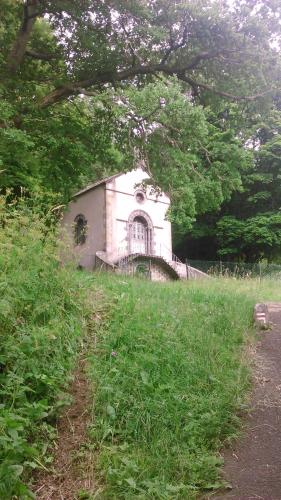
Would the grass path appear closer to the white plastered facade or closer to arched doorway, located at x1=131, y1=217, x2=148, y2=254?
the white plastered facade

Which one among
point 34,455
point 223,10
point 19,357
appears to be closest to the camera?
point 34,455

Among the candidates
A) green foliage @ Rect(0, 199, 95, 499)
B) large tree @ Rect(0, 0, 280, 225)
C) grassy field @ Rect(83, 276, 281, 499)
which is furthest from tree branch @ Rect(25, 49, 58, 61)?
grassy field @ Rect(83, 276, 281, 499)

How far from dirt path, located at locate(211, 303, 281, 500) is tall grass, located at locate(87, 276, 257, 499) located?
0.51 ft

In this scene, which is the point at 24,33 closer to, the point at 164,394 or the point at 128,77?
the point at 128,77

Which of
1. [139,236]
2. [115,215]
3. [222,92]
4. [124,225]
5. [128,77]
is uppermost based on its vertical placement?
[128,77]

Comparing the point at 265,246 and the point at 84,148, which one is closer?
the point at 84,148

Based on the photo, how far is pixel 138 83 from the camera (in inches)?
563

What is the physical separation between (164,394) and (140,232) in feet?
84.9

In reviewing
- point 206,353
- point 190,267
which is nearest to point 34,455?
point 206,353

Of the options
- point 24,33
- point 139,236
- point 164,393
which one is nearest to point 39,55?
point 24,33

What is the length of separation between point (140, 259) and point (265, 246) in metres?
10.6

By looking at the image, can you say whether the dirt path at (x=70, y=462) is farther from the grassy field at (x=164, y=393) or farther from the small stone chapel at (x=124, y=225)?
the small stone chapel at (x=124, y=225)

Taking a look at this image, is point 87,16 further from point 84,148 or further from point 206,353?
point 206,353

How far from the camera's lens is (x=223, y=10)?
11984mm
